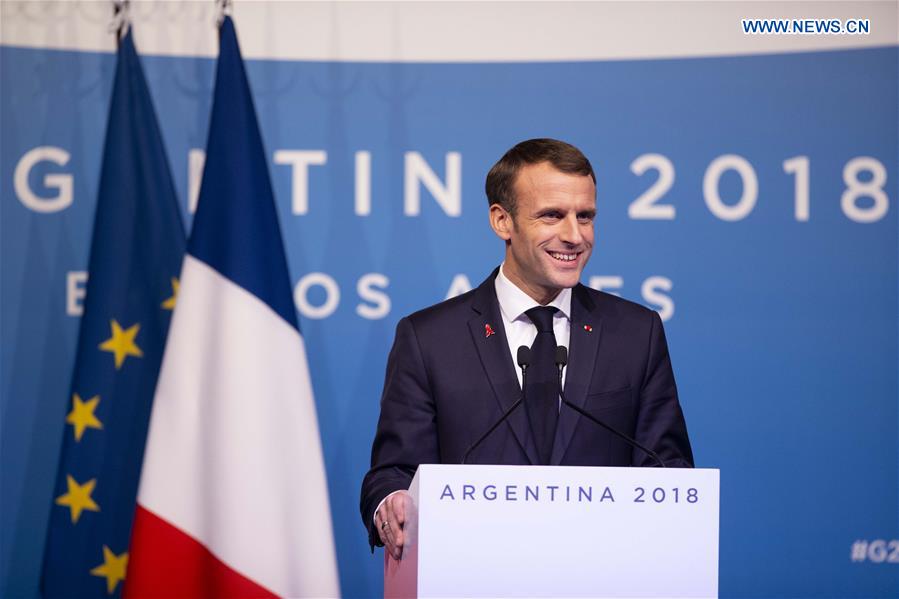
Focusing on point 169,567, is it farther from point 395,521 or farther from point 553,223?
point 553,223

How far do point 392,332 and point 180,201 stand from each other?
90 cm

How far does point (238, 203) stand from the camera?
3.63m

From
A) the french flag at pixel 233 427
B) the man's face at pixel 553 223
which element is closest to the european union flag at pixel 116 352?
the french flag at pixel 233 427

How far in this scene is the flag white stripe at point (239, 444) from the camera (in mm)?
3482

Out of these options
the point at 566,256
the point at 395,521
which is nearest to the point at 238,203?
the point at 566,256

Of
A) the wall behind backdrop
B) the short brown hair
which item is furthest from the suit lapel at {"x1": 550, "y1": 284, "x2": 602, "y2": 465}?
the wall behind backdrop

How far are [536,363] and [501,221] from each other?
440 mm

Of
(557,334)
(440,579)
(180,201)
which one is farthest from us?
(180,201)

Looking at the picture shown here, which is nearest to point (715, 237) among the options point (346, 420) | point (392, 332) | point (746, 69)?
point (746, 69)

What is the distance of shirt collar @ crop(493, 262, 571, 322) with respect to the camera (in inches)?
110

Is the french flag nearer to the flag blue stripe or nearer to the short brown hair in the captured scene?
the flag blue stripe

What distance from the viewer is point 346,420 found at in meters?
3.99

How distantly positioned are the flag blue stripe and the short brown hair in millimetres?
1006

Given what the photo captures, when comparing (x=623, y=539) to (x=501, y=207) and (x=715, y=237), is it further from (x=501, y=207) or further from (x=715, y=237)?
(x=715, y=237)
